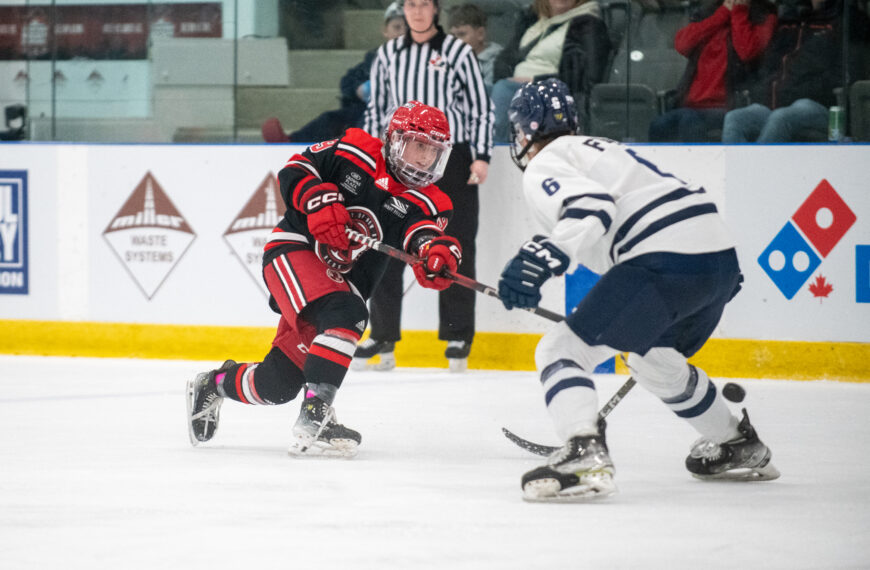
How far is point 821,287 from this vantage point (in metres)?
4.50

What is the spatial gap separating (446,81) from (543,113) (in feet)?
7.72

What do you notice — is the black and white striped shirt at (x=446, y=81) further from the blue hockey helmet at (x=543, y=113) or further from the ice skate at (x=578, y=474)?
the ice skate at (x=578, y=474)

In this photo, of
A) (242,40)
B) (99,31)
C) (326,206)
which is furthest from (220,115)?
(326,206)

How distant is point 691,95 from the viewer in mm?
4996

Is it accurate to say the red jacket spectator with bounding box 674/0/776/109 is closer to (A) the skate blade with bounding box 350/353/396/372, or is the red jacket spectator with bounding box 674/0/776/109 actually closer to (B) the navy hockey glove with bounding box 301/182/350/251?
(A) the skate blade with bounding box 350/353/396/372

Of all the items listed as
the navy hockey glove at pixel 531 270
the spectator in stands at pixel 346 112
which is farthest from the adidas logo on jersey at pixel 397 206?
the spectator in stands at pixel 346 112

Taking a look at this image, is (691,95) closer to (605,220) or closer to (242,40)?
(242,40)

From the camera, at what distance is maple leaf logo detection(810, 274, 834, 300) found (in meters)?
4.50

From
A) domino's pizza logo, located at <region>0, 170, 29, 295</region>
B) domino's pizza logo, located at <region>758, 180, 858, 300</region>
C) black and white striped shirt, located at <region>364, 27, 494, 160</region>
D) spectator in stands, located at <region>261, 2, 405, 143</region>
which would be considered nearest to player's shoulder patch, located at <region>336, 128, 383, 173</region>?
black and white striped shirt, located at <region>364, 27, 494, 160</region>

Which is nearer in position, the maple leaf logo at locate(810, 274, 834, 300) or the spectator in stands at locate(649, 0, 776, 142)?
the maple leaf logo at locate(810, 274, 834, 300)

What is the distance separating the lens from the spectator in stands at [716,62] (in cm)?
491

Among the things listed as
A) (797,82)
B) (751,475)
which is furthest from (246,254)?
(751,475)

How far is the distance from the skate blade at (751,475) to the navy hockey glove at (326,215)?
40.4 inches

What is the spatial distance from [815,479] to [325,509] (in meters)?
1.12
